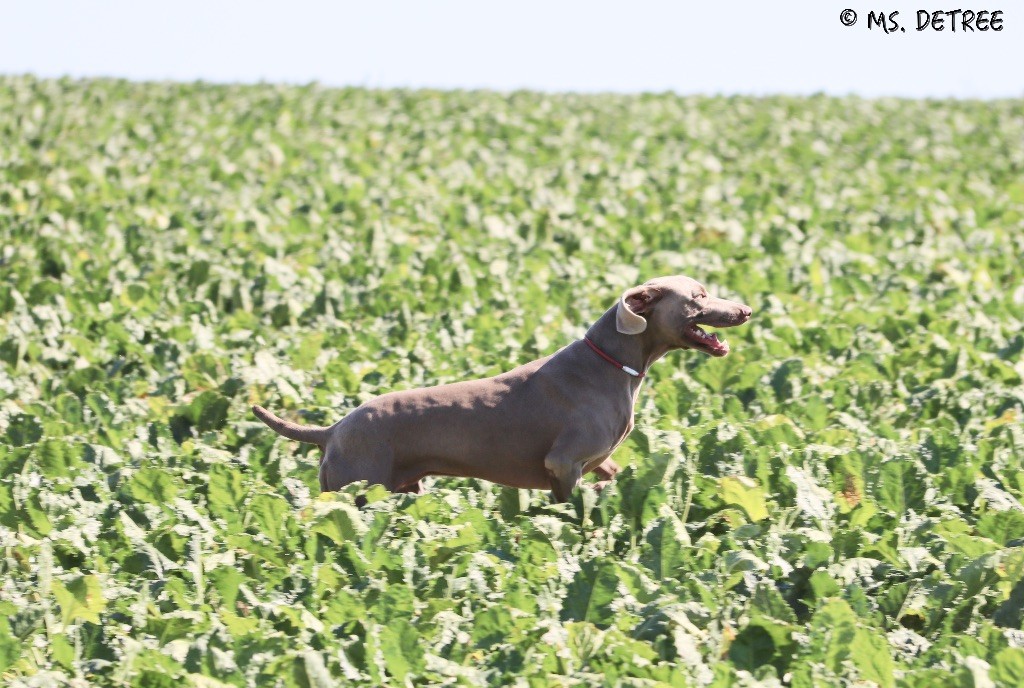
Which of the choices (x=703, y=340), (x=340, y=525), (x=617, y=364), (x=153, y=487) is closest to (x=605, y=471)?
(x=617, y=364)

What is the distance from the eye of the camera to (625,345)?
19.6 ft

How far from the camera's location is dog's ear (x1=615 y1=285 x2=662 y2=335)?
19.1ft

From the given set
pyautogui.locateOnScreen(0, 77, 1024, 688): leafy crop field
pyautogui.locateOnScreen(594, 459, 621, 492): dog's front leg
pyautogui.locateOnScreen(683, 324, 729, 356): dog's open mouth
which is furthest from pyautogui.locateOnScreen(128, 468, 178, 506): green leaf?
pyautogui.locateOnScreen(683, 324, 729, 356): dog's open mouth

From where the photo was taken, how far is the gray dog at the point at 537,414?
230 inches

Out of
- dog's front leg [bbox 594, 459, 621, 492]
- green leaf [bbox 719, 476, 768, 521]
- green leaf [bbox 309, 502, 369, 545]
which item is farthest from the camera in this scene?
dog's front leg [bbox 594, 459, 621, 492]

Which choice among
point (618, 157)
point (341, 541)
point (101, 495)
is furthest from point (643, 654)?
point (618, 157)

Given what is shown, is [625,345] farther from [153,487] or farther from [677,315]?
[153,487]

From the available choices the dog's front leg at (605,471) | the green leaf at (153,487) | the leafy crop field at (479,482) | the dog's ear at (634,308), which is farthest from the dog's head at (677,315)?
the green leaf at (153,487)

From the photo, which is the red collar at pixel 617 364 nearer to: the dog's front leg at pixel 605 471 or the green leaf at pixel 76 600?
the dog's front leg at pixel 605 471

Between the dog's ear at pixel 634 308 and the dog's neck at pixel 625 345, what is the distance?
0.06 m

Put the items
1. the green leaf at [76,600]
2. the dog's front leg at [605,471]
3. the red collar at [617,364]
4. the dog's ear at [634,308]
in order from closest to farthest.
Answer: the green leaf at [76,600], the dog's ear at [634,308], the red collar at [617,364], the dog's front leg at [605,471]

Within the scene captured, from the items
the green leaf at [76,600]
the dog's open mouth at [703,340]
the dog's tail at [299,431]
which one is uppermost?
the dog's open mouth at [703,340]

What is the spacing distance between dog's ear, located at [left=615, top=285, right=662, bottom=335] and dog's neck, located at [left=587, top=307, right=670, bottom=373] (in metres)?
0.06

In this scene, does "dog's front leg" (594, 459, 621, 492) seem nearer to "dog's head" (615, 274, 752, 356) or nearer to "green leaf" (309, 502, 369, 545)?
"dog's head" (615, 274, 752, 356)
